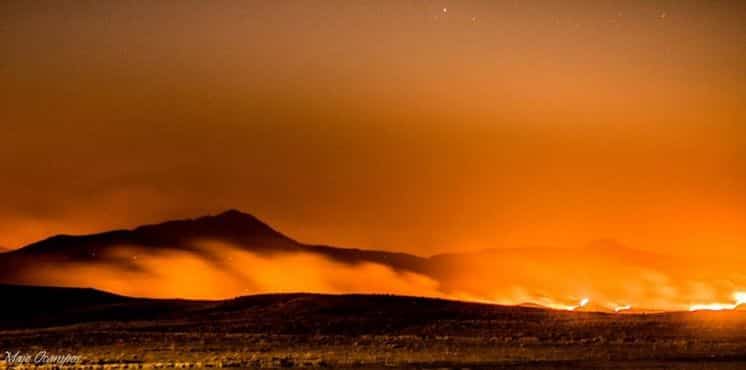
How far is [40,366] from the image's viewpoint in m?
44.8

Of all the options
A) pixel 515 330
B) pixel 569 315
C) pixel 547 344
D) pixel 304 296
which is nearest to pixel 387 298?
pixel 304 296

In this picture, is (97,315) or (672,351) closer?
(672,351)

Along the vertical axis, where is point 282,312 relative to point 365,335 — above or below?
above

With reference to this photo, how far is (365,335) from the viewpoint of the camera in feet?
220

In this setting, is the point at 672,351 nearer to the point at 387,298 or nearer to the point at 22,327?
the point at 387,298

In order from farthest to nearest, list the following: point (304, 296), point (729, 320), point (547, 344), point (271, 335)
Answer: point (304, 296) < point (729, 320) < point (271, 335) < point (547, 344)

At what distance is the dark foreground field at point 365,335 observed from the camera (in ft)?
155

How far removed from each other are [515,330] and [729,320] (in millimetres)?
13886

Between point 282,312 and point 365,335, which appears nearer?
point 365,335

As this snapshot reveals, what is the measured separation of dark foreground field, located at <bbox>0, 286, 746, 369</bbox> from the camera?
4728cm

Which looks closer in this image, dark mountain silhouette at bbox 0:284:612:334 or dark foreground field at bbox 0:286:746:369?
dark foreground field at bbox 0:286:746:369

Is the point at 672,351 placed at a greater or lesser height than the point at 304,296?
lesser

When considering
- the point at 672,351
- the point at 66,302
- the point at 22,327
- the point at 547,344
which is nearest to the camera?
the point at 672,351

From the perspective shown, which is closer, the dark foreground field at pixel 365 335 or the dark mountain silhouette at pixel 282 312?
the dark foreground field at pixel 365 335
